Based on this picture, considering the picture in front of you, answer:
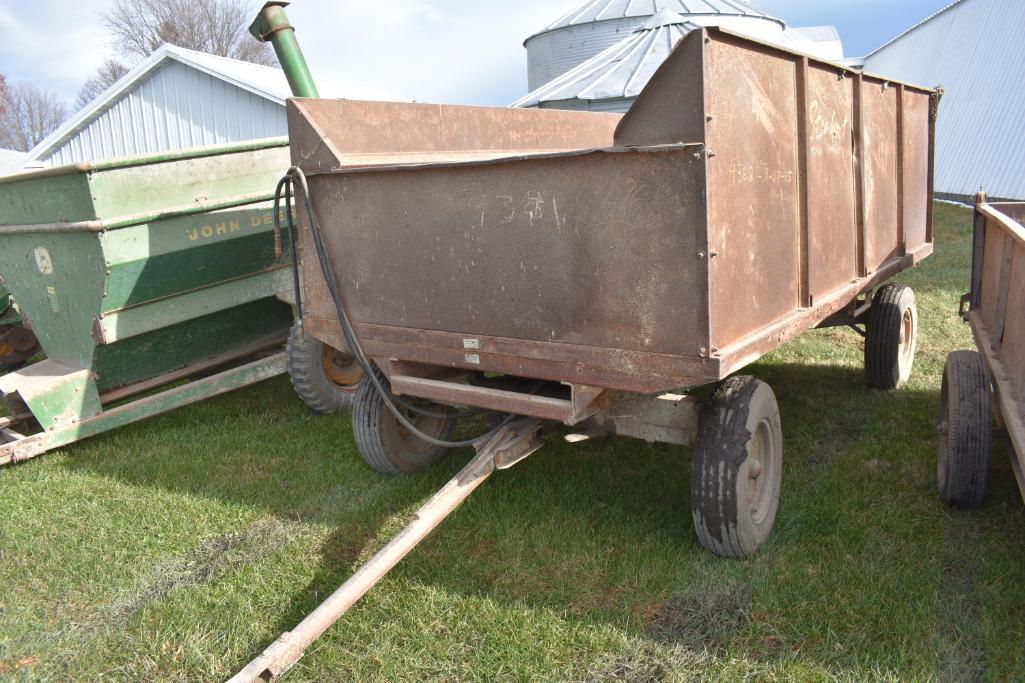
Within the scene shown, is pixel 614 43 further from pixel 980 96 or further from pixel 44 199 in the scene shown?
pixel 44 199

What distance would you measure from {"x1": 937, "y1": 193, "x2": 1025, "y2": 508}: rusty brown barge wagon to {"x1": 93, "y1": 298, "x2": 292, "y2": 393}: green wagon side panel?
4.50m

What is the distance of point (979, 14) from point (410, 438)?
18502mm

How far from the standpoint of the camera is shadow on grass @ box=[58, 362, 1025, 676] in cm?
311

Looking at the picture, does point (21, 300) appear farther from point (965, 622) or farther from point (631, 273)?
point (965, 622)

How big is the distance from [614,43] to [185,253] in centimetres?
1717

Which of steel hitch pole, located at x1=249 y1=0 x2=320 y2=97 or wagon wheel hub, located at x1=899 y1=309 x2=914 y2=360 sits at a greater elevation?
steel hitch pole, located at x1=249 y1=0 x2=320 y2=97

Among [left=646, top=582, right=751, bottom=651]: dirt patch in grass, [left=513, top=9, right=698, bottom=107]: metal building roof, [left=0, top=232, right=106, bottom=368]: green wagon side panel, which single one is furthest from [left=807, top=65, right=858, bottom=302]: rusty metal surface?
[left=513, top=9, right=698, bottom=107]: metal building roof

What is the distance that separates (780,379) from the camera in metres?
5.92

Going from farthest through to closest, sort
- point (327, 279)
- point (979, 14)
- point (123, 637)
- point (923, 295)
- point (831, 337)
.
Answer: point (979, 14), point (923, 295), point (831, 337), point (327, 279), point (123, 637)

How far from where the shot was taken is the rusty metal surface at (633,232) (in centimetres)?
287

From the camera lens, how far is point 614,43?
20438 millimetres

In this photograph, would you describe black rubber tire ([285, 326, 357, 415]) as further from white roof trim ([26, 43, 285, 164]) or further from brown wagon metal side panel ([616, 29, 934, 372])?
white roof trim ([26, 43, 285, 164])

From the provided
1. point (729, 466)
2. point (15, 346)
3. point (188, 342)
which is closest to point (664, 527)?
point (729, 466)

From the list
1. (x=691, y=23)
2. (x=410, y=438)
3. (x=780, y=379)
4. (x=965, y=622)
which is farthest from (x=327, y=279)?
(x=691, y=23)
